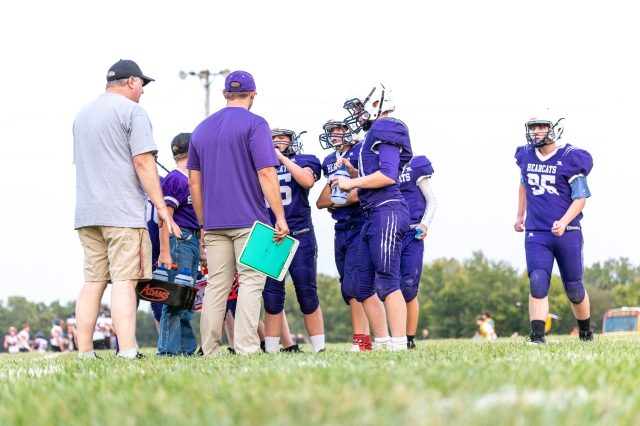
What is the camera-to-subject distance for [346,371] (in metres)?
3.94

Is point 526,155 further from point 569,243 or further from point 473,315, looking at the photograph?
point 473,315

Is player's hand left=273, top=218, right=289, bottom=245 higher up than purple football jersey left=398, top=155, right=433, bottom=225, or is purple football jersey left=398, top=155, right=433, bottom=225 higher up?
purple football jersey left=398, top=155, right=433, bottom=225

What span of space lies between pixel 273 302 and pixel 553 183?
10.7 ft

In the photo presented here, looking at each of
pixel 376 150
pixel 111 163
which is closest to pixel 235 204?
pixel 111 163

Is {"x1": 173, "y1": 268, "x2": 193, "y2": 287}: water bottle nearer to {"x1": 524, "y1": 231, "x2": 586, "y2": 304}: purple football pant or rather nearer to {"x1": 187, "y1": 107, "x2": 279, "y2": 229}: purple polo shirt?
{"x1": 187, "y1": 107, "x2": 279, "y2": 229}: purple polo shirt

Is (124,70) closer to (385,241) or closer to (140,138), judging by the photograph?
(140,138)

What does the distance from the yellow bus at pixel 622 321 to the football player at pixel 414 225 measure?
149 feet

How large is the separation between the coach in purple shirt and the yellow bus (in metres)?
48.5

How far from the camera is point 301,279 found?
8.38 metres

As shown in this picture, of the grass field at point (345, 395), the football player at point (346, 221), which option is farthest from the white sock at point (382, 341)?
the grass field at point (345, 395)

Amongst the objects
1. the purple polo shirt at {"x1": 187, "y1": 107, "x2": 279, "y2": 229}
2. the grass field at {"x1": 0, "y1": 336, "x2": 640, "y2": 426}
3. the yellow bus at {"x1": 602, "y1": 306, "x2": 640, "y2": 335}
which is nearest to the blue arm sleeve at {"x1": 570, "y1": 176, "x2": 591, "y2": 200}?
the purple polo shirt at {"x1": 187, "y1": 107, "x2": 279, "y2": 229}

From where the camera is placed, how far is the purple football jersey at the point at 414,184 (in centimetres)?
970

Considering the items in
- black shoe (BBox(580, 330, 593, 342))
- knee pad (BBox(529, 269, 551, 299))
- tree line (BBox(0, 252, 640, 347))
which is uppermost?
knee pad (BBox(529, 269, 551, 299))

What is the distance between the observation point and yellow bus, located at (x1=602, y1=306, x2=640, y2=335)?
2051 inches
